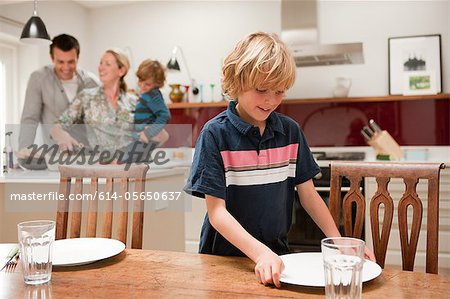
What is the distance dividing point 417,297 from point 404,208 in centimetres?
45

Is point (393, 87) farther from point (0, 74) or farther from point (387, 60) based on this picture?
point (0, 74)

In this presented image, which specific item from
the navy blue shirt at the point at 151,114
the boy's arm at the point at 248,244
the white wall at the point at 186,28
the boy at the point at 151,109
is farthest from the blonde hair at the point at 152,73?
the boy's arm at the point at 248,244

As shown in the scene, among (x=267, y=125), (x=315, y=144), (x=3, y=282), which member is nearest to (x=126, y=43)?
(x=315, y=144)

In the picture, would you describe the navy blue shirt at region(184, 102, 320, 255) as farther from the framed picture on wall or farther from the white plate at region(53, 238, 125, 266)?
the framed picture on wall

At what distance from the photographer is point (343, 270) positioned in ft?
2.50

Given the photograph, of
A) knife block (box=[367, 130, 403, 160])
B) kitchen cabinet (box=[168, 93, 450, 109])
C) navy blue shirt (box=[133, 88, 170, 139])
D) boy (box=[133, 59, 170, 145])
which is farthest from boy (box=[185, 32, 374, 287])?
kitchen cabinet (box=[168, 93, 450, 109])

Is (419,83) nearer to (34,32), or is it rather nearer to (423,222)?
(423,222)

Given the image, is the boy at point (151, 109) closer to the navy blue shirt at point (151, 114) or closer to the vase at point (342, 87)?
the navy blue shirt at point (151, 114)

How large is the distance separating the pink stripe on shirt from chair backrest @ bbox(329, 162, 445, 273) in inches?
6.7

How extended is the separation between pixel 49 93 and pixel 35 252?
244 centimetres

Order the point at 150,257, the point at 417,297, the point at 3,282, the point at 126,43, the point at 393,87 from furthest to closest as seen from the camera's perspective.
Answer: the point at 126,43 → the point at 393,87 → the point at 150,257 → the point at 3,282 → the point at 417,297

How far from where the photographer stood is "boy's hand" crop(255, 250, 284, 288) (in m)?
0.89

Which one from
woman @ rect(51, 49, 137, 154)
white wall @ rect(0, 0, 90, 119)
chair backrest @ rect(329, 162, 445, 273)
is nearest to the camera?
chair backrest @ rect(329, 162, 445, 273)

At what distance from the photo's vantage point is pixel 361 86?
13.1ft
